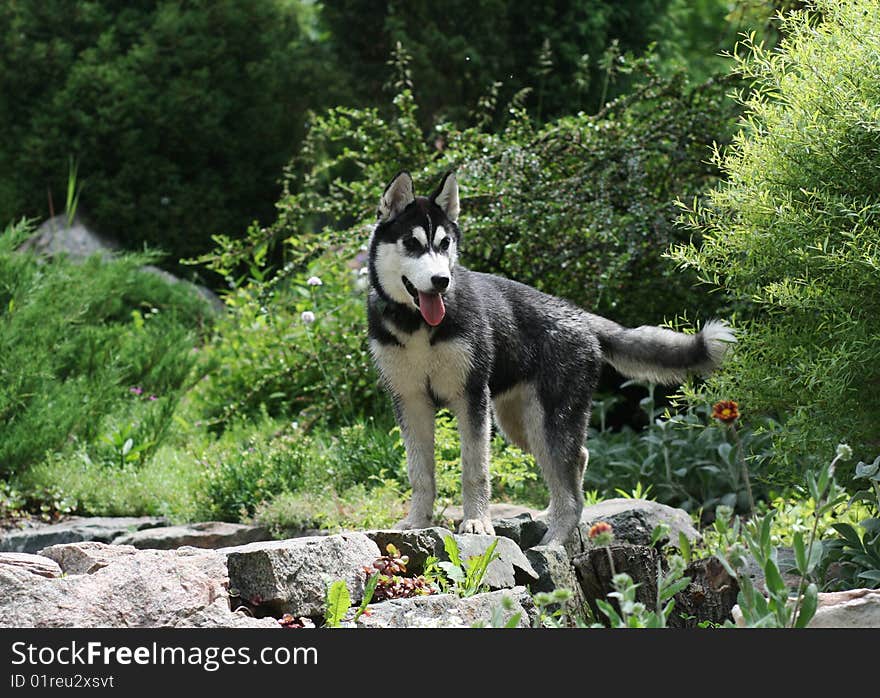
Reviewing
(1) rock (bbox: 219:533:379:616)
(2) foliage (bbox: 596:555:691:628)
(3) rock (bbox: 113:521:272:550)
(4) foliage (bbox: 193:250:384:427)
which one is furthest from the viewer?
(4) foliage (bbox: 193:250:384:427)

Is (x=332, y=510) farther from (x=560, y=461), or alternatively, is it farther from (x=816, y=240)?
(x=816, y=240)

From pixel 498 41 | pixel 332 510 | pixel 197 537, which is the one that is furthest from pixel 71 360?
pixel 498 41

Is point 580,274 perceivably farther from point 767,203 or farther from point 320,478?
point 767,203

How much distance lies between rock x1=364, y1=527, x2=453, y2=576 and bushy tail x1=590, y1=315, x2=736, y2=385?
1593 millimetres

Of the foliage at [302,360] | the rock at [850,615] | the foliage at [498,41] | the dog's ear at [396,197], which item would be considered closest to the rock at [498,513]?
the dog's ear at [396,197]

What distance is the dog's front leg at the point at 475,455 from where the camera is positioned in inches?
200

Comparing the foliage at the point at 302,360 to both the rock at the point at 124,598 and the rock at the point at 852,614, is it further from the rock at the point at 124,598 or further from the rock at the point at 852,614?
the rock at the point at 852,614

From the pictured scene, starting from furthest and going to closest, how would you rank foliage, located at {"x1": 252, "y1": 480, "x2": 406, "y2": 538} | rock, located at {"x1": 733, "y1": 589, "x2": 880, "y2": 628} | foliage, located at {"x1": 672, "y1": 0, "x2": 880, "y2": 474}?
foliage, located at {"x1": 252, "y1": 480, "x2": 406, "y2": 538} → foliage, located at {"x1": 672, "y1": 0, "x2": 880, "y2": 474} → rock, located at {"x1": 733, "y1": 589, "x2": 880, "y2": 628}

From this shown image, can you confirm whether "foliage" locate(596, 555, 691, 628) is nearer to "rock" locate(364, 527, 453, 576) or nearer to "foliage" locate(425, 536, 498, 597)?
"foliage" locate(425, 536, 498, 597)

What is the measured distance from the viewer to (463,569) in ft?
13.8

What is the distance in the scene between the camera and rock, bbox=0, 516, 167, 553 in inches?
258

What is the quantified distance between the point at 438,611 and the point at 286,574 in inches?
21.6

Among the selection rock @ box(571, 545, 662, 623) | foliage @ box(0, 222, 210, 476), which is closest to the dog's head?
rock @ box(571, 545, 662, 623)

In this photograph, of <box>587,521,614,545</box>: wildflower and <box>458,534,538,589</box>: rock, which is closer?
<box>587,521,614,545</box>: wildflower
